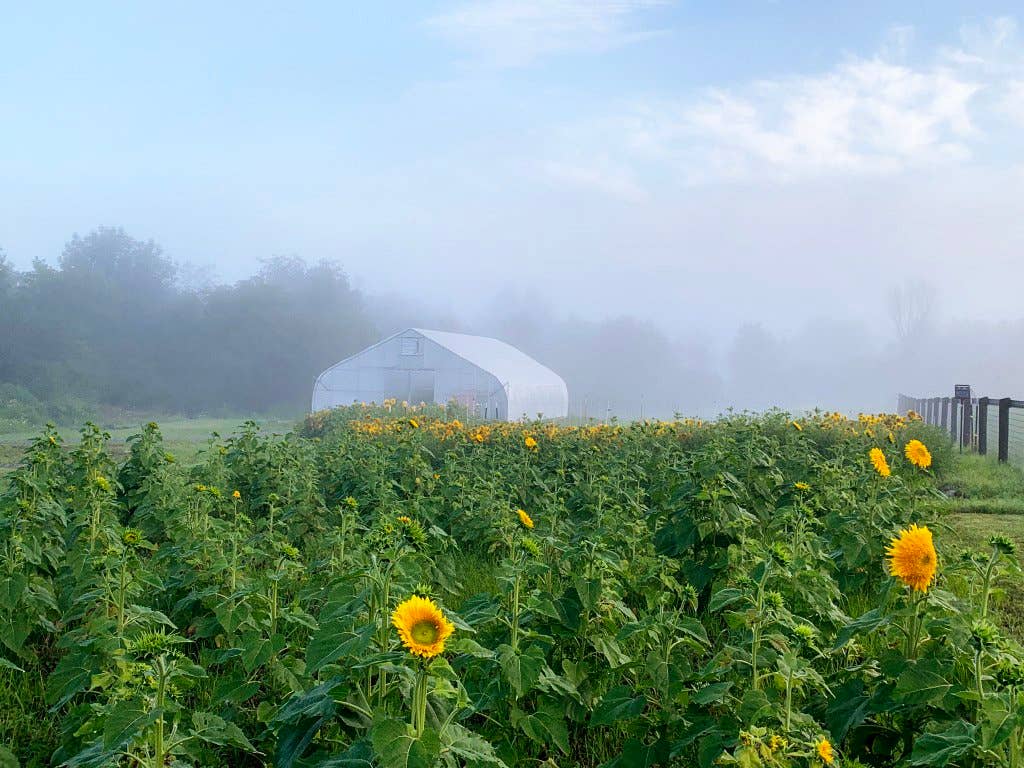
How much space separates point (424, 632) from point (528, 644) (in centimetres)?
105

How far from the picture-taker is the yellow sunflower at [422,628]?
1.82 m

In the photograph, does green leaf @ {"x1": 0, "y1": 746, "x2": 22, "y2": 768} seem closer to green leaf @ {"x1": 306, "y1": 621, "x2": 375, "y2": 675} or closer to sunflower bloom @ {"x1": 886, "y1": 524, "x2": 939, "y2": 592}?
green leaf @ {"x1": 306, "y1": 621, "x2": 375, "y2": 675}

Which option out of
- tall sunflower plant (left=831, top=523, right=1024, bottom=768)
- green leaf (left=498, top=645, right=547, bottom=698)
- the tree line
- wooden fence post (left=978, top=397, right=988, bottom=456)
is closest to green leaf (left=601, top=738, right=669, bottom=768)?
green leaf (left=498, top=645, right=547, bottom=698)

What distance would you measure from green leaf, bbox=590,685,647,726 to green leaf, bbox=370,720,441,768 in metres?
0.98

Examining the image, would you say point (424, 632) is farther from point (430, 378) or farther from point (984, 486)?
point (430, 378)

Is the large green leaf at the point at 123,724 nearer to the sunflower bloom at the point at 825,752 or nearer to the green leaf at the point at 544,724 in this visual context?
the green leaf at the point at 544,724

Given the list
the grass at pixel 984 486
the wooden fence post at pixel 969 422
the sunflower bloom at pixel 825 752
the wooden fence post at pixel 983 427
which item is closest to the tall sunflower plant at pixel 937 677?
the sunflower bloom at pixel 825 752

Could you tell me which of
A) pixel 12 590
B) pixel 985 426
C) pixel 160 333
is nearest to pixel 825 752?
pixel 12 590

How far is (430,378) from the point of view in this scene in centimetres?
2220

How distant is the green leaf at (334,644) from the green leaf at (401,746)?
1.07ft

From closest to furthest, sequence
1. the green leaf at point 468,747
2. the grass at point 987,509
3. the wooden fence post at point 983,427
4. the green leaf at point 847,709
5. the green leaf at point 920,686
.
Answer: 1. the green leaf at point 468,747
2. the green leaf at point 920,686
3. the green leaf at point 847,709
4. the grass at point 987,509
5. the wooden fence post at point 983,427

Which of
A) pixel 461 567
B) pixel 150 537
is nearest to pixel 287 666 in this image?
pixel 461 567

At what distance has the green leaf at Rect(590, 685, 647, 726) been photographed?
267 centimetres

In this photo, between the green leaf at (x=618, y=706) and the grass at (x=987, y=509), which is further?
the grass at (x=987, y=509)
